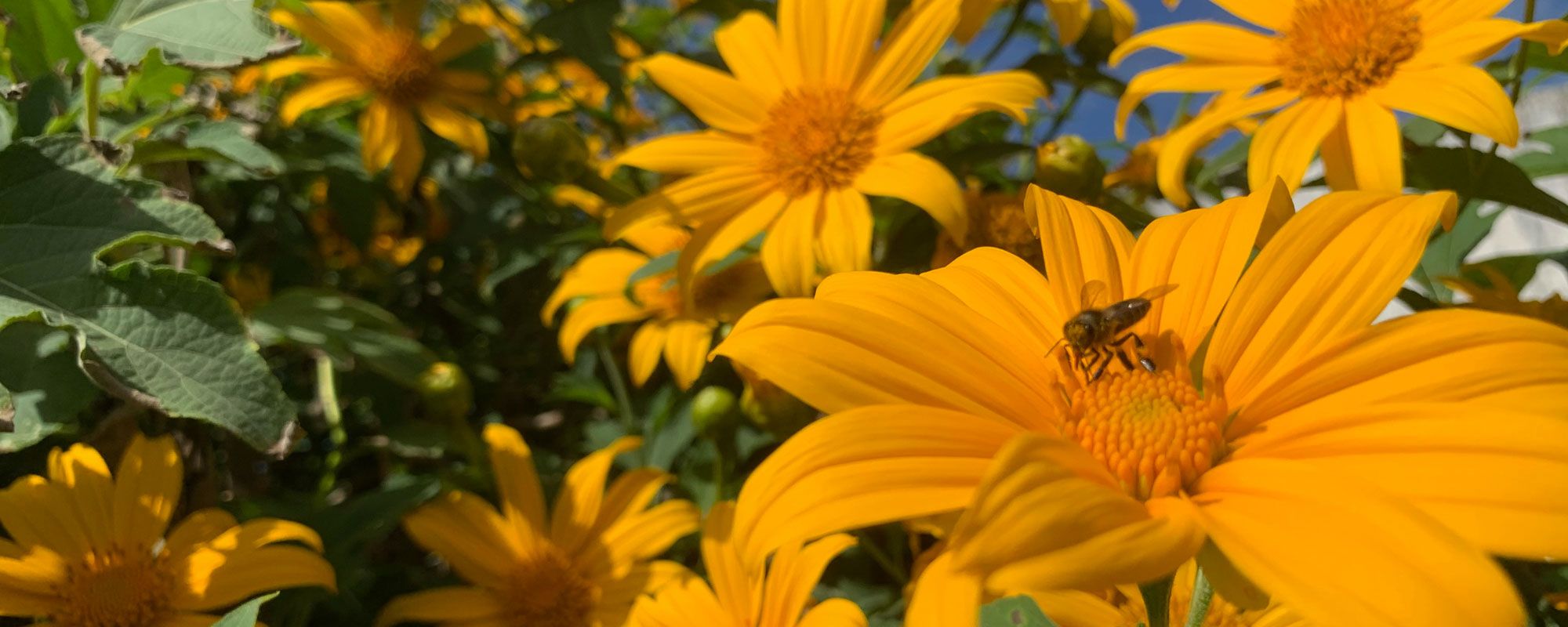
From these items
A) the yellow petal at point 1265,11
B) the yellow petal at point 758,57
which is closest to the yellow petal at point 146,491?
the yellow petal at point 758,57

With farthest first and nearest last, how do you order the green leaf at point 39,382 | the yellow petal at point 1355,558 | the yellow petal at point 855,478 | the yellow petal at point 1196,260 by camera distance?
the green leaf at point 39,382 < the yellow petal at point 1196,260 < the yellow petal at point 855,478 < the yellow petal at point 1355,558

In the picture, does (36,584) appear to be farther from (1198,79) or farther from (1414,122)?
(1414,122)

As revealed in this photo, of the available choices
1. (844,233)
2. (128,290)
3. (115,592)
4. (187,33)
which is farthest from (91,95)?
(844,233)

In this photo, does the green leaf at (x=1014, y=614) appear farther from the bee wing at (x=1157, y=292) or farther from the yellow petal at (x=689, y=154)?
the yellow petal at (x=689, y=154)

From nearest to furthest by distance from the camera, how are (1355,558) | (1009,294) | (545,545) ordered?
(1355,558), (1009,294), (545,545)

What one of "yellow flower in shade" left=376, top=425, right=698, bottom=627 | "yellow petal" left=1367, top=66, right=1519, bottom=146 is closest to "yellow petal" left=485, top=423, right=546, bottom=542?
"yellow flower in shade" left=376, top=425, right=698, bottom=627

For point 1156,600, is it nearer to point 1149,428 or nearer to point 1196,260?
point 1149,428
